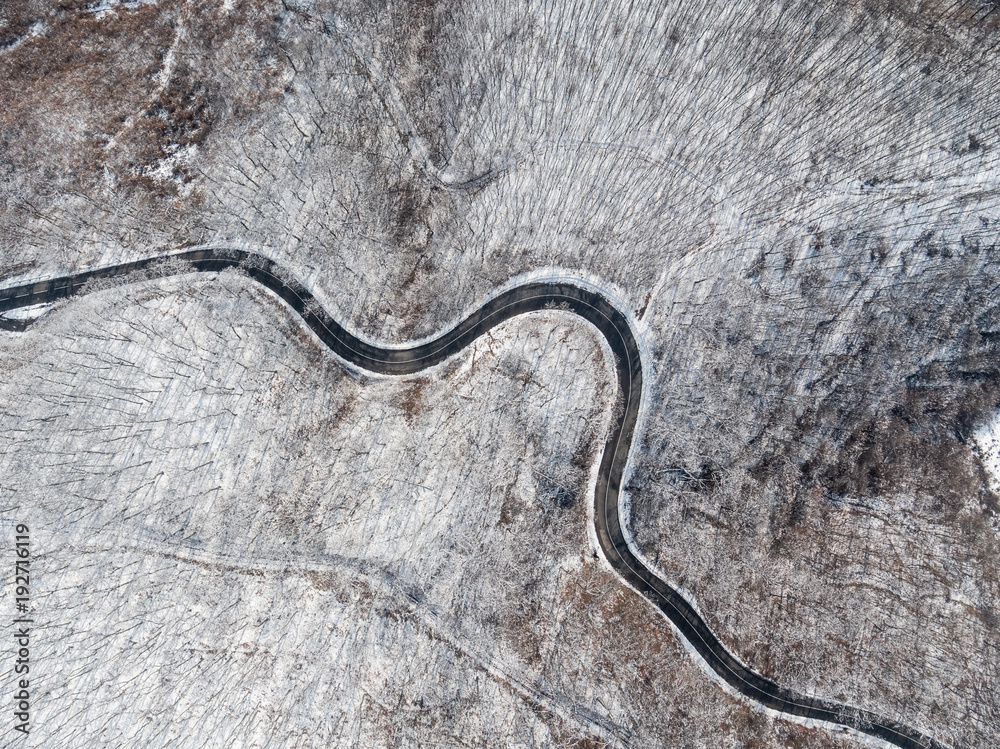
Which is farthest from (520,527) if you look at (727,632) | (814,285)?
(814,285)

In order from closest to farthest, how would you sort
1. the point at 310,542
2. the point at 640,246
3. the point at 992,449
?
the point at 992,449 → the point at 310,542 → the point at 640,246

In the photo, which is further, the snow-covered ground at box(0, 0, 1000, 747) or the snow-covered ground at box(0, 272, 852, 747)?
the snow-covered ground at box(0, 272, 852, 747)

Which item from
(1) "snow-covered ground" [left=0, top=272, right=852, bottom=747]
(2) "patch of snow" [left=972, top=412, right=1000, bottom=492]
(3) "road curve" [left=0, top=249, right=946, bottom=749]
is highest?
(2) "patch of snow" [left=972, top=412, right=1000, bottom=492]

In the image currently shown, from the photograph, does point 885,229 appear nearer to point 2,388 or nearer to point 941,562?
point 941,562

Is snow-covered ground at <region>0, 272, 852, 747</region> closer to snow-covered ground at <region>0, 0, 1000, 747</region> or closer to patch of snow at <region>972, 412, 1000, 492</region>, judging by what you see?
snow-covered ground at <region>0, 0, 1000, 747</region>

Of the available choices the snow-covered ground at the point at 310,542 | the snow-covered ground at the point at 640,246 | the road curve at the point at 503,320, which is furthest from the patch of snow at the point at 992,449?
the road curve at the point at 503,320

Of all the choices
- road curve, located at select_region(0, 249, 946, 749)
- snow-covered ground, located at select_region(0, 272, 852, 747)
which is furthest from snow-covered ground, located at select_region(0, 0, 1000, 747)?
road curve, located at select_region(0, 249, 946, 749)

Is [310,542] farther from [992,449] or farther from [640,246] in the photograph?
[992,449]

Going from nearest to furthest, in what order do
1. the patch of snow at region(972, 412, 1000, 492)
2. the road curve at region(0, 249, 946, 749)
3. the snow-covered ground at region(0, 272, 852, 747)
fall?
the patch of snow at region(972, 412, 1000, 492)
the snow-covered ground at region(0, 272, 852, 747)
the road curve at region(0, 249, 946, 749)

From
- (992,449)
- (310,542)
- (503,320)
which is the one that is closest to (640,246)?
(503,320)
